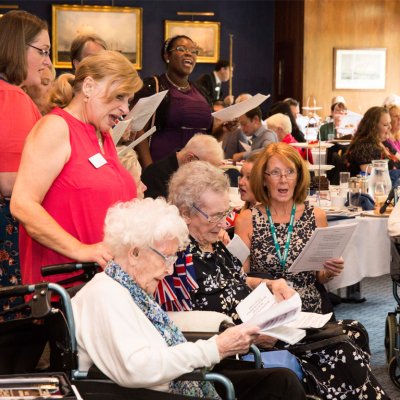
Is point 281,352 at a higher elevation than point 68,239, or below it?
below

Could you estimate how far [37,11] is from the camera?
1475cm

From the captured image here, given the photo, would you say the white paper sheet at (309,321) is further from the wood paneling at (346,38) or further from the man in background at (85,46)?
the wood paneling at (346,38)

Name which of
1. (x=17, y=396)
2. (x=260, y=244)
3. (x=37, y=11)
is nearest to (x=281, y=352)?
(x=260, y=244)

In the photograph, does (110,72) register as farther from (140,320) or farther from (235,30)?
(235,30)

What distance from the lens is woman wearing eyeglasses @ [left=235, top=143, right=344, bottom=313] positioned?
3938mm

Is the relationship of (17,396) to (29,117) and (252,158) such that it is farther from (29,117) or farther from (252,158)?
(252,158)

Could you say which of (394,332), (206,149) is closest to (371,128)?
(394,332)

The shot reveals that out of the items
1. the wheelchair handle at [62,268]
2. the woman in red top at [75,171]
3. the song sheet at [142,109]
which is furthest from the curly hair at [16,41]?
the song sheet at [142,109]

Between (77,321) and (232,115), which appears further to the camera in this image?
(232,115)

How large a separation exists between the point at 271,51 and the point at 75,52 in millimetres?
11835

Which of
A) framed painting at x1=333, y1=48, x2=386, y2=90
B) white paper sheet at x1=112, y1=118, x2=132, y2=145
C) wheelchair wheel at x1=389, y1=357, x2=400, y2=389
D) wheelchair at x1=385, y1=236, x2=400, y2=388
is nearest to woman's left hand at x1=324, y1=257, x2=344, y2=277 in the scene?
wheelchair at x1=385, y1=236, x2=400, y2=388

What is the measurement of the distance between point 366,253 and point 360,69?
1096 centimetres

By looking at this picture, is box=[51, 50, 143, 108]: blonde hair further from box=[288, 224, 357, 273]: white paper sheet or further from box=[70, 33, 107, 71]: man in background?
box=[70, 33, 107, 71]: man in background

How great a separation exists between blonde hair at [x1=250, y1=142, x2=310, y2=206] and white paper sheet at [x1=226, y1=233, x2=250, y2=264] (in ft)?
1.43
